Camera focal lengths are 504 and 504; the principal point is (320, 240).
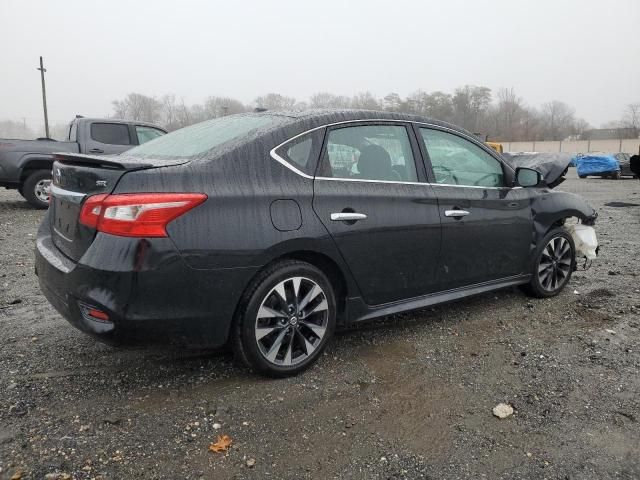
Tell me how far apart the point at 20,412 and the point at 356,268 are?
199 cm

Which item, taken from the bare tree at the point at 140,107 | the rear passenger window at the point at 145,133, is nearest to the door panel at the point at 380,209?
the rear passenger window at the point at 145,133

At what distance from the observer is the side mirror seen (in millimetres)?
4281

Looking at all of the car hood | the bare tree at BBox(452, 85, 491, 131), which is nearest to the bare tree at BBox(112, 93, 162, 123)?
the bare tree at BBox(452, 85, 491, 131)

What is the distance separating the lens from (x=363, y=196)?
3.20 m

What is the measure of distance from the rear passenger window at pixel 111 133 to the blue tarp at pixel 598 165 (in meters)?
27.7

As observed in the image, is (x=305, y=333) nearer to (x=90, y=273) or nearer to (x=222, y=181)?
(x=222, y=181)

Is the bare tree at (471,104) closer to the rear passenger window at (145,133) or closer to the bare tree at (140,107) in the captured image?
the bare tree at (140,107)

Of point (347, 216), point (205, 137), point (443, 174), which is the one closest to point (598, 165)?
point (443, 174)

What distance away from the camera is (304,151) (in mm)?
3051

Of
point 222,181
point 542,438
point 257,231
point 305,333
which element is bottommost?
point 542,438

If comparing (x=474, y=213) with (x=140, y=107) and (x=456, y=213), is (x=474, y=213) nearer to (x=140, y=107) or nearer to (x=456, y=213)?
(x=456, y=213)

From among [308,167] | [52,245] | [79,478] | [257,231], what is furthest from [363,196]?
[79,478]

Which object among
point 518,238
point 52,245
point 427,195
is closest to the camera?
point 52,245

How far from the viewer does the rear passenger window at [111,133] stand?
9.85 m
